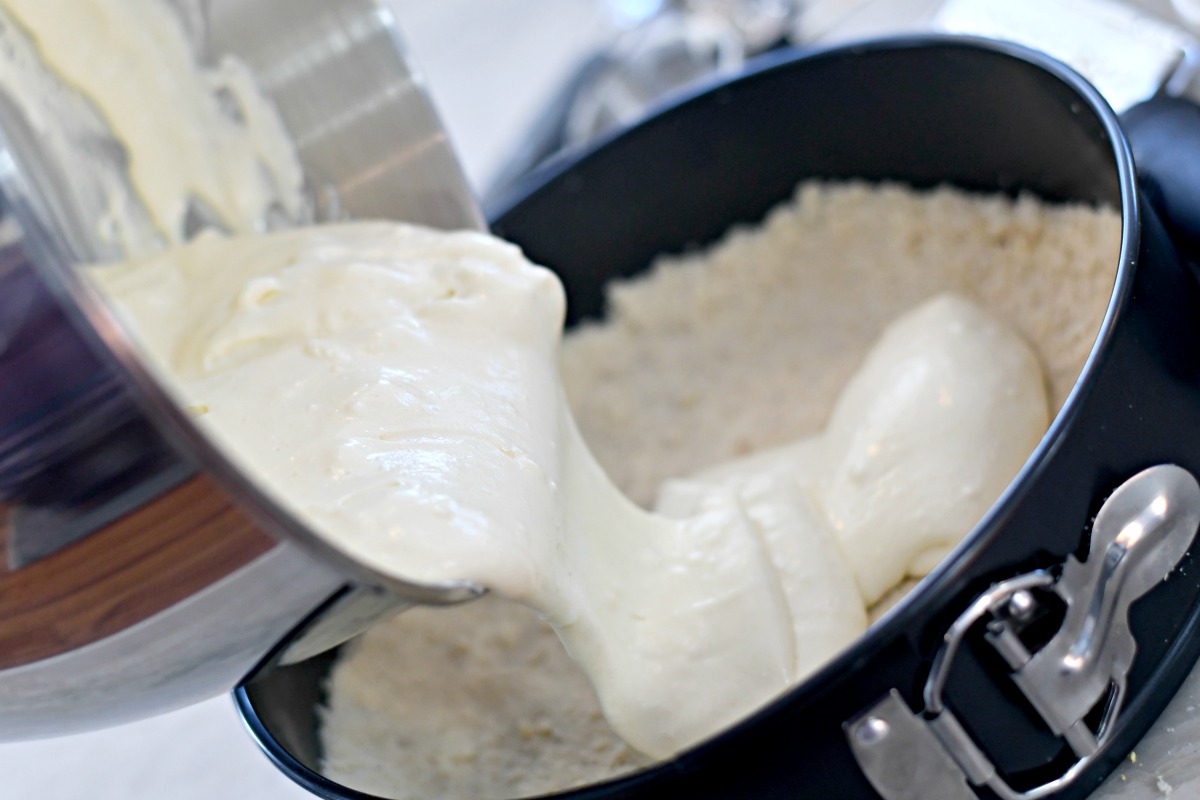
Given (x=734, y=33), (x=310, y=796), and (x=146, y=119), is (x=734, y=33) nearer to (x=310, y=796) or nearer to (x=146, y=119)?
(x=146, y=119)

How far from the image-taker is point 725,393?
0.88 metres

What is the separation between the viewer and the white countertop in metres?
0.56

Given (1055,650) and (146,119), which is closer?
(1055,650)

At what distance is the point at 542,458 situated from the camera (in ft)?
1.86

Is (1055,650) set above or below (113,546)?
below

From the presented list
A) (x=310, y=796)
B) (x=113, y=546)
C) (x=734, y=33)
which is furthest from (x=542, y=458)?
(x=734, y=33)

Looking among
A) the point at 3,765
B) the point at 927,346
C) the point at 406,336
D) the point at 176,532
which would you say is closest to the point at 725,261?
the point at 927,346

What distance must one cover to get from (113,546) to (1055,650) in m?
0.38

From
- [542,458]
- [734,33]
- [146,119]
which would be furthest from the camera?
[734,33]

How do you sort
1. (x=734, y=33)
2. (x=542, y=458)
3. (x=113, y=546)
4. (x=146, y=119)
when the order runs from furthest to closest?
(x=734, y=33), (x=146, y=119), (x=542, y=458), (x=113, y=546)

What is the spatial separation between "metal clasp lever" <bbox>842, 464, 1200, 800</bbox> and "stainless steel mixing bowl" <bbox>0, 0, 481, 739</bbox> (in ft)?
0.67

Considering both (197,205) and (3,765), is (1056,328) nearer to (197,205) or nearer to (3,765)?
(197,205)

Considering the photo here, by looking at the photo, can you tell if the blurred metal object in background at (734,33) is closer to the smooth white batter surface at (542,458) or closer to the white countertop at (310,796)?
the white countertop at (310,796)

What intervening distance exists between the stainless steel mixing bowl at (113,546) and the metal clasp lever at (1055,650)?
0.20 metres
